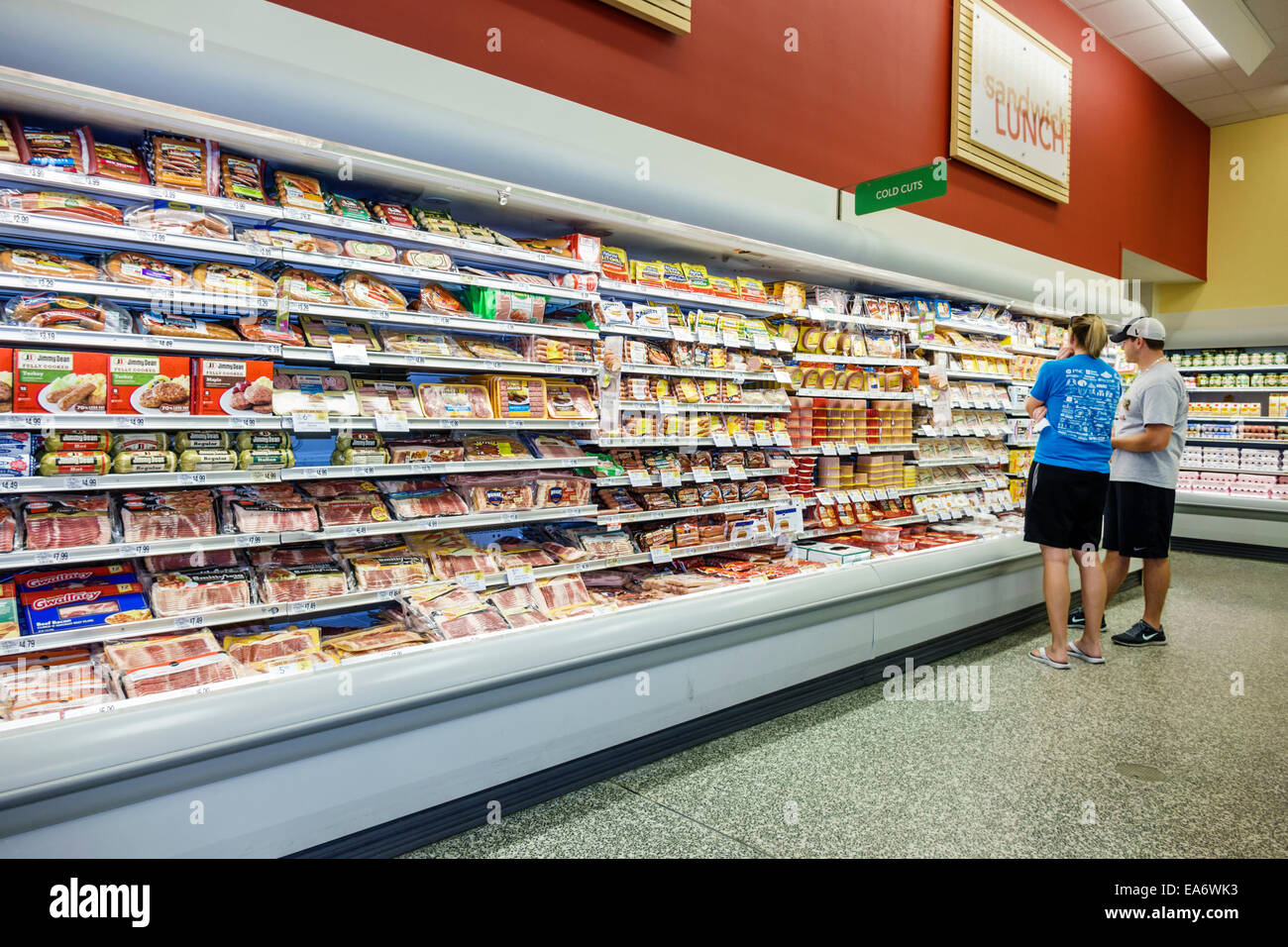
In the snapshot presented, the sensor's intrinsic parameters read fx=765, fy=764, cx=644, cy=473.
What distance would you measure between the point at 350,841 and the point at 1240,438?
940 cm

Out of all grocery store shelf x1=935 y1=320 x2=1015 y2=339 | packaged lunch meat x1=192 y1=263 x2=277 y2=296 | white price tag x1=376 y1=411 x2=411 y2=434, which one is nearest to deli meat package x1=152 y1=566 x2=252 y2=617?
white price tag x1=376 y1=411 x2=411 y2=434

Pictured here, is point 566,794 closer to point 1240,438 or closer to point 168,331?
point 168,331

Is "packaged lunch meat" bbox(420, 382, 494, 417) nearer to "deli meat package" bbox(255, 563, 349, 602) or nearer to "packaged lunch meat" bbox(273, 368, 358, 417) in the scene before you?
"packaged lunch meat" bbox(273, 368, 358, 417)

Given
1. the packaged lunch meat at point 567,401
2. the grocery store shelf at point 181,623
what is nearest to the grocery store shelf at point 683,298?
the packaged lunch meat at point 567,401

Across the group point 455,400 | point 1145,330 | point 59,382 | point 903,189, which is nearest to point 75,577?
point 59,382

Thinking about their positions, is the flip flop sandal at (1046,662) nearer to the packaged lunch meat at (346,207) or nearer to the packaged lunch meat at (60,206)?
the packaged lunch meat at (346,207)

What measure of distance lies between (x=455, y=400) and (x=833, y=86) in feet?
10.9

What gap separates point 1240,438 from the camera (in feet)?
26.6

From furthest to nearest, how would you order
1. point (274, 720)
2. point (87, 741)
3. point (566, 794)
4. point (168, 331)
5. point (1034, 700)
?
1. point (1034, 700)
2. point (566, 794)
3. point (168, 331)
4. point (274, 720)
5. point (87, 741)

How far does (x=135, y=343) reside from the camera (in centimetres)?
224

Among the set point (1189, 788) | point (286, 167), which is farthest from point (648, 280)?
point (1189, 788)

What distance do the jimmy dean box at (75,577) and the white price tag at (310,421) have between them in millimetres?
711

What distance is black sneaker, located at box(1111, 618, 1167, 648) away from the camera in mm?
4445

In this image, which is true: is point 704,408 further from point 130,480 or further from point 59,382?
point 59,382
